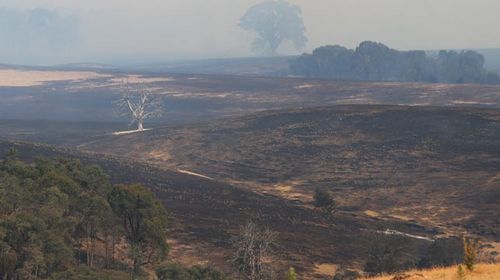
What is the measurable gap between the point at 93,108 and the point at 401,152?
105m

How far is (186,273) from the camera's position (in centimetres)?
2725

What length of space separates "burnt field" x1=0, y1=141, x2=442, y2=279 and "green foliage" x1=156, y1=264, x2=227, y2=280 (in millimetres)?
8027

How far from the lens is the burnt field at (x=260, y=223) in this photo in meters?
39.3

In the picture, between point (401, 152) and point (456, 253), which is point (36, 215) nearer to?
point (456, 253)

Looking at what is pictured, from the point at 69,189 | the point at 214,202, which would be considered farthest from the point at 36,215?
the point at 214,202

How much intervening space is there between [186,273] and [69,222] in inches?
279

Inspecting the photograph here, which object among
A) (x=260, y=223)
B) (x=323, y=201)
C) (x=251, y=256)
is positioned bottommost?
(x=323, y=201)

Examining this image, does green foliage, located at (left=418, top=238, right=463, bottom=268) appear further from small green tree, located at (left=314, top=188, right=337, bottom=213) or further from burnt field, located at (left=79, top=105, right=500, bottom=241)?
small green tree, located at (left=314, top=188, right=337, bottom=213)

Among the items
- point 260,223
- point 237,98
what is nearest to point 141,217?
point 260,223

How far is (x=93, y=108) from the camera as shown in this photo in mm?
160250

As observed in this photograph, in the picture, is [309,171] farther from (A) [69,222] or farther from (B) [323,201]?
(A) [69,222]

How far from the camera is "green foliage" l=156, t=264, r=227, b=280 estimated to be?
2689cm

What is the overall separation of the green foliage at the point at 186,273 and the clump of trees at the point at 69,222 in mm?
2214

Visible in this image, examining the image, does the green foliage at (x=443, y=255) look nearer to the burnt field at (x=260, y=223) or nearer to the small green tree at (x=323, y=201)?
the burnt field at (x=260, y=223)
